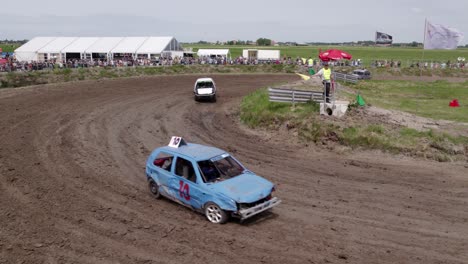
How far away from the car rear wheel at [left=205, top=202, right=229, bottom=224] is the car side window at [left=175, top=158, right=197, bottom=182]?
84cm

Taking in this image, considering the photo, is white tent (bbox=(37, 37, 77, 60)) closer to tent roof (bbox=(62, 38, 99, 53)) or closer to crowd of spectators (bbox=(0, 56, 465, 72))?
tent roof (bbox=(62, 38, 99, 53))

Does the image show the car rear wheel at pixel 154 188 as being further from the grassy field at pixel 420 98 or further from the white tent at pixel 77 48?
the white tent at pixel 77 48

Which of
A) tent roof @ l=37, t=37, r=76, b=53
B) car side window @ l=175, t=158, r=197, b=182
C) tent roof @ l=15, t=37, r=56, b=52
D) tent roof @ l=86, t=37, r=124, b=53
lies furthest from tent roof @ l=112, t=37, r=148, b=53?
car side window @ l=175, t=158, r=197, b=182

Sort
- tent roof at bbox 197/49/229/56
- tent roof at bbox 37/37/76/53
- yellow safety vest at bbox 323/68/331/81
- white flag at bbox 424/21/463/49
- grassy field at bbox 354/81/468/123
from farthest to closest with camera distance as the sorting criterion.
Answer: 1. tent roof at bbox 197/49/229/56
2. tent roof at bbox 37/37/76/53
3. grassy field at bbox 354/81/468/123
4. white flag at bbox 424/21/463/49
5. yellow safety vest at bbox 323/68/331/81

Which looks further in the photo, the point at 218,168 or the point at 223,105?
the point at 223,105

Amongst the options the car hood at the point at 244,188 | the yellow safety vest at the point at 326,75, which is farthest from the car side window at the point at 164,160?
the yellow safety vest at the point at 326,75

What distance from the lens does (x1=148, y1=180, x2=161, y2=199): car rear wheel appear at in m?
11.5

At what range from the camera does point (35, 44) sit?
58.0 meters

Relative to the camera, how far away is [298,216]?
10.3 m

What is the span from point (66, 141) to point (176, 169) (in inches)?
364

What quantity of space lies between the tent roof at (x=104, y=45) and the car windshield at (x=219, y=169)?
49.4 meters

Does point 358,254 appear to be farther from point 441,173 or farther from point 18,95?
point 18,95

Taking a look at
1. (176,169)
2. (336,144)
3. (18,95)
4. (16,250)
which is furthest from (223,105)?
(16,250)

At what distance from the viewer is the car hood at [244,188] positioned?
9.48 m
